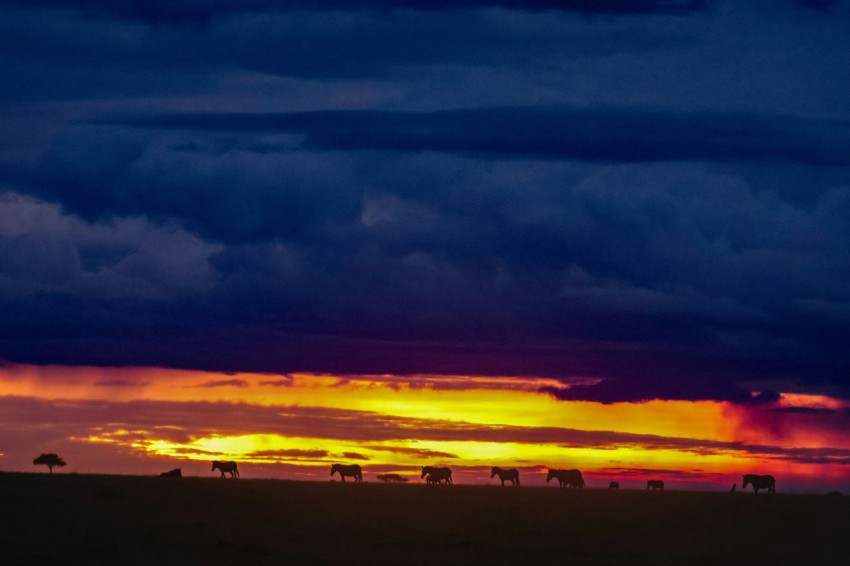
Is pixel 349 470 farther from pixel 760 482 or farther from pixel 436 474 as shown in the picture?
pixel 760 482

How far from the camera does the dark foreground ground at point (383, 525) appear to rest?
54844mm

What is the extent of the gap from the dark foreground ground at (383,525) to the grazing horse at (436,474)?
1534cm

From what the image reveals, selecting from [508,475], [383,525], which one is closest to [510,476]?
[508,475]

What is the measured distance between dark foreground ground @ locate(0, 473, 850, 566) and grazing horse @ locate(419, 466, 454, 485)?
1534 centimetres

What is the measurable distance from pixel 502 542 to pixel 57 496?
20316 mm

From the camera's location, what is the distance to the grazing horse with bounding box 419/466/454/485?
91562 mm

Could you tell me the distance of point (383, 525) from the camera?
210 feet

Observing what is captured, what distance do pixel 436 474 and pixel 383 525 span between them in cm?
2805

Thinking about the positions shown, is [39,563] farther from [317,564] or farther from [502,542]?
[502,542]

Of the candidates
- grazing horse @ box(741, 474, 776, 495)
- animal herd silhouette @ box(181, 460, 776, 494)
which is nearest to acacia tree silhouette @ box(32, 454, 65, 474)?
animal herd silhouette @ box(181, 460, 776, 494)

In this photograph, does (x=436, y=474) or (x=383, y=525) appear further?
(x=436, y=474)

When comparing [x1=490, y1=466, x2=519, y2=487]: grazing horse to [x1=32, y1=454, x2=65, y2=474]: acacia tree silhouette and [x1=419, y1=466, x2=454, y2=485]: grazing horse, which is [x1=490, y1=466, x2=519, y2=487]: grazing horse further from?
[x1=32, y1=454, x2=65, y2=474]: acacia tree silhouette

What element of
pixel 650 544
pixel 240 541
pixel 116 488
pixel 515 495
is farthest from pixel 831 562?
pixel 116 488

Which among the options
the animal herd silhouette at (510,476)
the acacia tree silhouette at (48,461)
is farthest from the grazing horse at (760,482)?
the acacia tree silhouette at (48,461)
